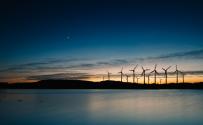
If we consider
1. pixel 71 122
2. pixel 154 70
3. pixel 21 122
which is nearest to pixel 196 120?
pixel 71 122

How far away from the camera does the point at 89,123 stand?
3984cm

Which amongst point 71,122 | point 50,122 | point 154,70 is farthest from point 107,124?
point 154,70

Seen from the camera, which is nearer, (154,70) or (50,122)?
(50,122)

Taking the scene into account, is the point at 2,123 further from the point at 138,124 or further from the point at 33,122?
the point at 138,124

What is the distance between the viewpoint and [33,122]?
4000 cm

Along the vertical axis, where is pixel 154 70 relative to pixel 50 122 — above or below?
above

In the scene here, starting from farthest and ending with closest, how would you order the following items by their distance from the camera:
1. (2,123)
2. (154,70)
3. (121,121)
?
1. (154,70)
2. (121,121)
3. (2,123)

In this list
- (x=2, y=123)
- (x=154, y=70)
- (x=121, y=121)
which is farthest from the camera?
→ (x=154, y=70)

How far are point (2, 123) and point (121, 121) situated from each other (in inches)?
647

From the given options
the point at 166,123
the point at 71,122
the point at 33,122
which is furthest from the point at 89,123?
the point at 166,123

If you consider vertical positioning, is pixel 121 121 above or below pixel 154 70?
below

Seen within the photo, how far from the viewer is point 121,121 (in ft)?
133

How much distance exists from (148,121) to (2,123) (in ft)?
66.8

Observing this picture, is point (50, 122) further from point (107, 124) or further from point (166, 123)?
point (166, 123)
